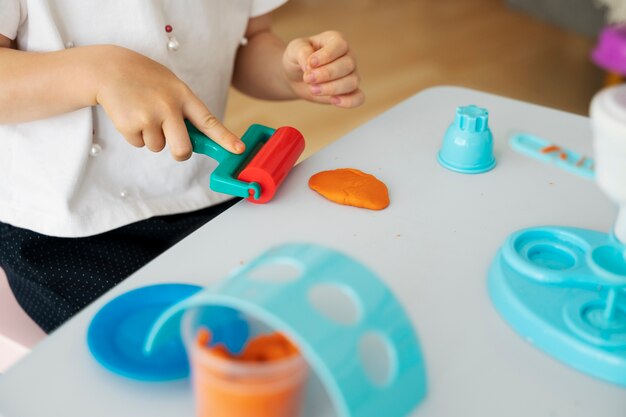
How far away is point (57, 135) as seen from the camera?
2.19 feet

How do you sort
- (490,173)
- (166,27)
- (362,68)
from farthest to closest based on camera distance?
(362,68), (166,27), (490,173)

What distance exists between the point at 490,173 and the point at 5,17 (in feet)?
1.44

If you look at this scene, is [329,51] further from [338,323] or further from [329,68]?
[338,323]

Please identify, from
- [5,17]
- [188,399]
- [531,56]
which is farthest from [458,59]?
[188,399]

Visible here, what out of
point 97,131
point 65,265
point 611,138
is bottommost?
point 65,265

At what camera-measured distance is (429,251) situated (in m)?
0.48

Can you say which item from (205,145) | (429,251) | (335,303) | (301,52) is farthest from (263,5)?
(335,303)

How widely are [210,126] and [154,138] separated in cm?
4

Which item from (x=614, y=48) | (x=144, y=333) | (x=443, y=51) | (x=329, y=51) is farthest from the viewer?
(x=443, y=51)

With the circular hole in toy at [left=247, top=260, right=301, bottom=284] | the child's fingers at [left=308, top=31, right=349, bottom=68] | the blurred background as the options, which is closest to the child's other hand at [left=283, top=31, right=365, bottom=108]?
the child's fingers at [left=308, top=31, right=349, bottom=68]

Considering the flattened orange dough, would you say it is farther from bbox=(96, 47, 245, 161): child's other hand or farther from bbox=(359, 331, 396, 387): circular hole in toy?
bbox=(359, 331, 396, 387): circular hole in toy

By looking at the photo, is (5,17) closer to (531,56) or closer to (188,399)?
(188,399)

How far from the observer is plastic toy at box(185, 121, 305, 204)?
0.52 m

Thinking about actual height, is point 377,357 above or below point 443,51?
above
